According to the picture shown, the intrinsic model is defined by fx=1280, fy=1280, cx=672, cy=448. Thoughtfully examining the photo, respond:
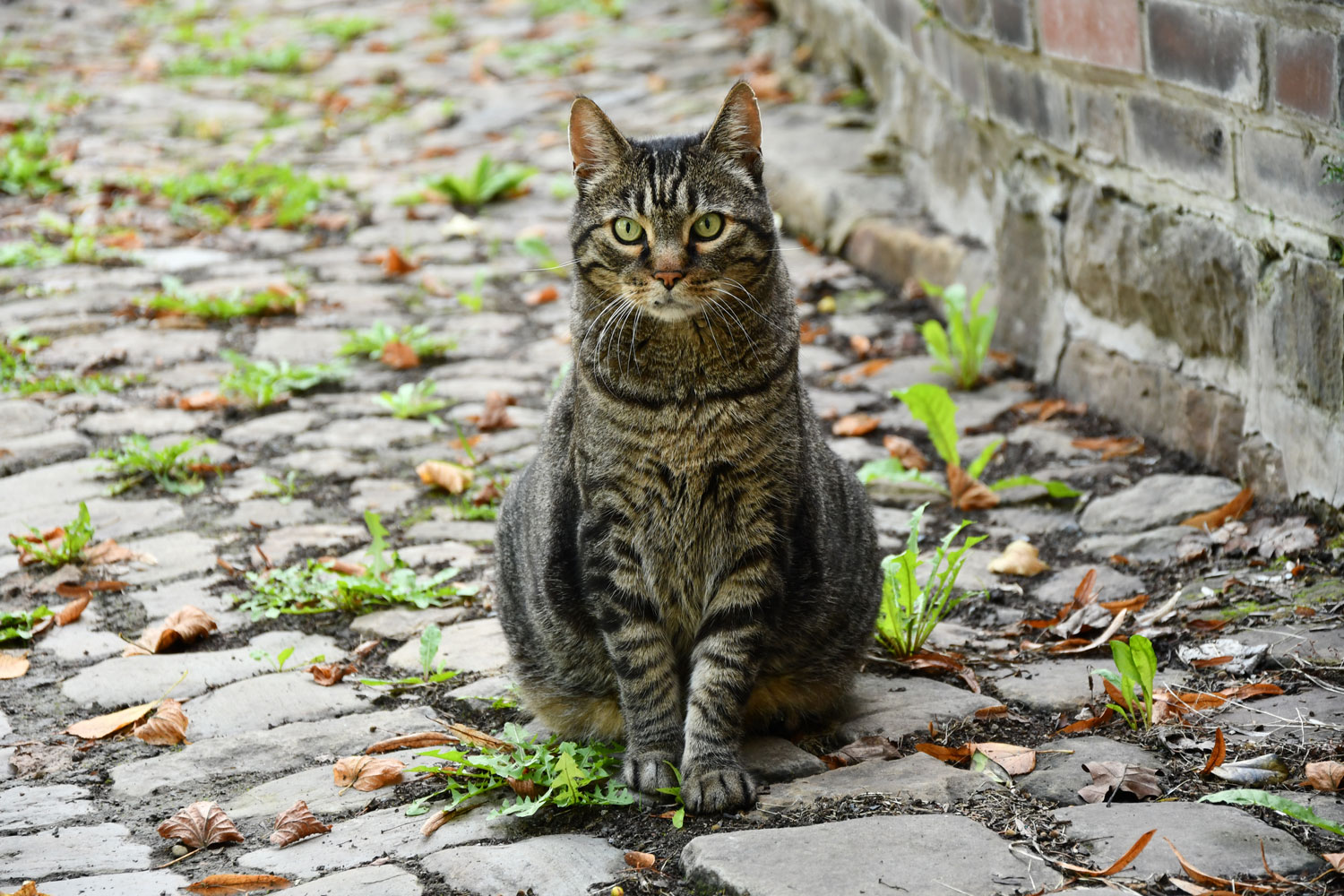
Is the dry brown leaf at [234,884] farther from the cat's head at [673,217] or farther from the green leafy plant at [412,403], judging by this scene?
the green leafy plant at [412,403]

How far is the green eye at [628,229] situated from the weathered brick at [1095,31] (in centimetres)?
178

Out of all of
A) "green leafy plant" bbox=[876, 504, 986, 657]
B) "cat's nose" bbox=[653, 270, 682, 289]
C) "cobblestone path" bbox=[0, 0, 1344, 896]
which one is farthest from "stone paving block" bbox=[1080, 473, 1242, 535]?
"cat's nose" bbox=[653, 270, 682, 289]

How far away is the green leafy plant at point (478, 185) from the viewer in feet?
22.8

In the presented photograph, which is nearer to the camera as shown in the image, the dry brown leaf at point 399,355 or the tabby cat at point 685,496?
the tabby cat at point 685,496

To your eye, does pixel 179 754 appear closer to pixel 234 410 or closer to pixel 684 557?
pixel 684 557

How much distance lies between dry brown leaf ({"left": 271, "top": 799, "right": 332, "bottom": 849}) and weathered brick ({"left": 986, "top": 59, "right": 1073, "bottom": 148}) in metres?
3.21

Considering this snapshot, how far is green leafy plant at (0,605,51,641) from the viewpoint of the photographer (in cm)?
330

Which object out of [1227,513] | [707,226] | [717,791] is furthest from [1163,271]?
[717,791]

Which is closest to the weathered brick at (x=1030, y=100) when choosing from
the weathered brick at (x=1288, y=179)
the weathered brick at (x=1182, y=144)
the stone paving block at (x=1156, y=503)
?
the weathered brick at (x=1182, y=144)

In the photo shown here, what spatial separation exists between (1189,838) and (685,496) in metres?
1.14

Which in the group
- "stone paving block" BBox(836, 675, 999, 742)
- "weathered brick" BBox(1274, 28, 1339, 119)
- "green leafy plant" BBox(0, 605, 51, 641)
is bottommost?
"stone paving block" BBox(836, 675, 999, 742)

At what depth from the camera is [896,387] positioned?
4.82 metres

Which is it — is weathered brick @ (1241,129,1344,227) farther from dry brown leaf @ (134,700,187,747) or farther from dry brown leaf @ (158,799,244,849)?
dry brown leaf @ (134,700,187,747)

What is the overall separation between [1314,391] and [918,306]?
93.9 inches
